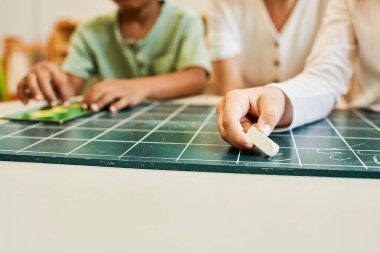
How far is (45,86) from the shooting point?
2.83 feet

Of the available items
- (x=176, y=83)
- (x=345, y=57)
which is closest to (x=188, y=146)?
(x=345, y=57)

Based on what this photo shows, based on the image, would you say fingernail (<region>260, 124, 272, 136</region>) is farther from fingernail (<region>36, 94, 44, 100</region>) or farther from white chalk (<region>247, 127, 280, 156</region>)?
fingernail (<region>36, 94, 44, 100</region>)

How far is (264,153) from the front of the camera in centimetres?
47

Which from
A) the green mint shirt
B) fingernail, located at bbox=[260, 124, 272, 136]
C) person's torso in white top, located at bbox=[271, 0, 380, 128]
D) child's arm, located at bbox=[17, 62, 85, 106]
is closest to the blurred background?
the green mint shirt

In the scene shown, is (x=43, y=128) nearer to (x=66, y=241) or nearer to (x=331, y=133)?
(x=66, y=241)

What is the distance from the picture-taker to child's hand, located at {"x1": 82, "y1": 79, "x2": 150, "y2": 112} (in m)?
0.79

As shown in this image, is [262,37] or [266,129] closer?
[266,129]

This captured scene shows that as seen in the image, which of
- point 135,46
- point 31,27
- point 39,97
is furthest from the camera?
point 31,27

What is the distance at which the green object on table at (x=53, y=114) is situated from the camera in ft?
2.24

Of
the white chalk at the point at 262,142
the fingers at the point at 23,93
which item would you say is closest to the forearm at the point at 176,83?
the fingers at the point at 23,93

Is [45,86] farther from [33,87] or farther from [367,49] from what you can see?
[367,49]

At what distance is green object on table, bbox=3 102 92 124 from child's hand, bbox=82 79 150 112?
0.09 ft

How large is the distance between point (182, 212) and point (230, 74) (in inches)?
29.0

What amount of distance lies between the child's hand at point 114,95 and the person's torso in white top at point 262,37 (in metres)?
0.30
